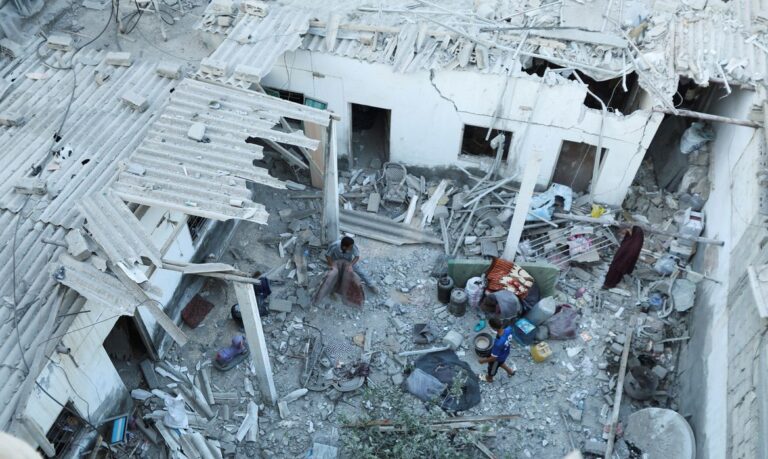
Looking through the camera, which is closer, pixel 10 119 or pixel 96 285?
pixel 96 285

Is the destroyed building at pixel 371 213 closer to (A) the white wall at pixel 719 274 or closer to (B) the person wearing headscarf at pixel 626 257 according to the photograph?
(A) the white wall at pixel 719 274

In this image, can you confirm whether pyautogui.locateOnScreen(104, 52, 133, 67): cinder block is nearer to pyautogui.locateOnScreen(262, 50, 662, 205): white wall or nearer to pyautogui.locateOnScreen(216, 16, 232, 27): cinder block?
pyautogui.locateOnScreen(216, 16, 232, 27): cinder block

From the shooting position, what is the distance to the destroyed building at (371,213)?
9.56 m

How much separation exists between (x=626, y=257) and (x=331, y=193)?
653cm

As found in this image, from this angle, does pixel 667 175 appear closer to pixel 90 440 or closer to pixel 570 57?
pixel 570 57

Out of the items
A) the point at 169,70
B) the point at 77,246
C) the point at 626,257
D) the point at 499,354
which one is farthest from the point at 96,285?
the point at 626,257

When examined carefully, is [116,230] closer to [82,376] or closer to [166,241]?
[166,241]

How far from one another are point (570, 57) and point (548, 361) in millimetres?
6584

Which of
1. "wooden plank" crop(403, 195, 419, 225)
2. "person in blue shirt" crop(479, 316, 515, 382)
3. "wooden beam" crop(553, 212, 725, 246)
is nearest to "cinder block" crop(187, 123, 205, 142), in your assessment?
"wooden plank" crop(403, 195, 419, 225)

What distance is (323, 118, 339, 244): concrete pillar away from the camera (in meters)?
12.3

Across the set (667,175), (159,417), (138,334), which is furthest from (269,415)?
(667,175)

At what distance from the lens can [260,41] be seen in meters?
12.9

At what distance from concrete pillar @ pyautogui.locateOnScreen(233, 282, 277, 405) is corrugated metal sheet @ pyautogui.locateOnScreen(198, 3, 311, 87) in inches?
167

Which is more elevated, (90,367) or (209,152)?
(209,152)
